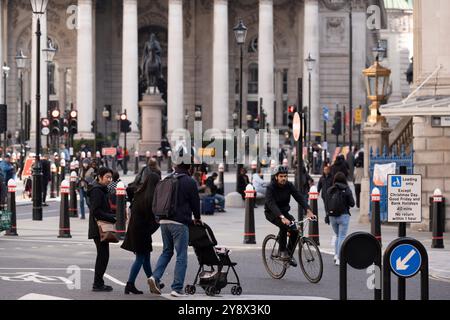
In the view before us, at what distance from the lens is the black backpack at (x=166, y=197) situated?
19578 mm

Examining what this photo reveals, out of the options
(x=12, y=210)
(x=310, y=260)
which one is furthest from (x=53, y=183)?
(x=310, y=260)

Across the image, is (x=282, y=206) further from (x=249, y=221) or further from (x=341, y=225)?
(x=249, y=221)

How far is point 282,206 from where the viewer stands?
2298cm

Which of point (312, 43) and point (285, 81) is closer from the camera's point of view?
point (312, 43)

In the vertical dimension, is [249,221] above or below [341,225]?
below

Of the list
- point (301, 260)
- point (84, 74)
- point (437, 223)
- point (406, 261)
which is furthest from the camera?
point (84, 74)

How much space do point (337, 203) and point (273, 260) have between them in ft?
8.16

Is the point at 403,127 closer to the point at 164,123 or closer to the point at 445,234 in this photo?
the point at 445,234

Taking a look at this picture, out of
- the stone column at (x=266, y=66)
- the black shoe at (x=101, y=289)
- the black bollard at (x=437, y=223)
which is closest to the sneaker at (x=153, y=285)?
the black shoe at (x=101, y=289)

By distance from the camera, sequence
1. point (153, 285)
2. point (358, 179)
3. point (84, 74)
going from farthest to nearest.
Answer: point (84, 74), point (358, 179), point (153, 285)

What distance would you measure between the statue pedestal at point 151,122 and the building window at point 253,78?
23.1 m

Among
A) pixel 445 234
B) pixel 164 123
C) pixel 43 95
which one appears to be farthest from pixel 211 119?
pixel 445 234

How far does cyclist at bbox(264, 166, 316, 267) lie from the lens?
22.4m

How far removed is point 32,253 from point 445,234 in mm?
10100
